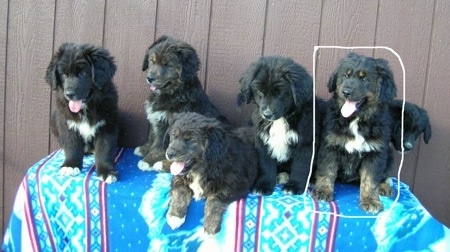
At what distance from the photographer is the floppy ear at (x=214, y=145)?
9.34ft

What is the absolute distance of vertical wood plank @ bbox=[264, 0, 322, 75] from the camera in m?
3.95

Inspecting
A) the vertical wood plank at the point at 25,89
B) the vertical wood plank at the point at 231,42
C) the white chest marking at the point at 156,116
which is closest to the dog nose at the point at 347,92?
the vertical wood plank at the point at 231,42

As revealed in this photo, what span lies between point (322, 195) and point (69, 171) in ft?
6.11

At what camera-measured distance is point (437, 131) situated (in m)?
4.03

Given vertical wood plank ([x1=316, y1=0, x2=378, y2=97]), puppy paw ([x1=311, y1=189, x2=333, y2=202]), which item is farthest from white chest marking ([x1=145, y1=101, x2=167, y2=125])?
vertical wood plank ([x1=316, y1=0, x2=378, y2=97])

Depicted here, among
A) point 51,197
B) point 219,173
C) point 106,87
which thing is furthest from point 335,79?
point 51,197

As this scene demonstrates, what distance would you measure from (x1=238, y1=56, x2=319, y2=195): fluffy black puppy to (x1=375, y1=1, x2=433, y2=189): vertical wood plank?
1191 millimetres

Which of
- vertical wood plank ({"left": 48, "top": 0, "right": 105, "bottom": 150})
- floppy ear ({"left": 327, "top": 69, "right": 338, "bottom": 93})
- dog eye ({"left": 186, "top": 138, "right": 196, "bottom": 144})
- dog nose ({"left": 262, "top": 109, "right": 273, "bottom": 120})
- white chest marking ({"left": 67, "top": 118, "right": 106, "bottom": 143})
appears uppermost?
vertical wood plank ({"left": 48, "top": 0, "right": 105, "bottom": 150})

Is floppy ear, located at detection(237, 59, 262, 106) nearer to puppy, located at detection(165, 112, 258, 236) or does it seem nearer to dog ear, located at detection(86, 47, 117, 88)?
puppy, located at detection(165, 112, 258, 236)

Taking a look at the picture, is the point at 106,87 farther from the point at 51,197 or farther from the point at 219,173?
the point at 219,173

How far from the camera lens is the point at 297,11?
156 inches

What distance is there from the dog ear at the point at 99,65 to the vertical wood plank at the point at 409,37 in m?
2.34

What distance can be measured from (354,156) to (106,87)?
194cm

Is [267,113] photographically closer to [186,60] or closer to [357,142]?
[357,142]
